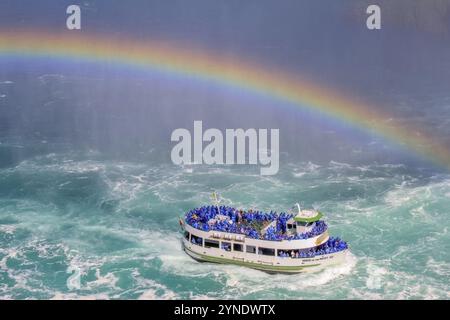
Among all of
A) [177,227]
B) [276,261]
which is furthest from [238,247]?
[177,227]

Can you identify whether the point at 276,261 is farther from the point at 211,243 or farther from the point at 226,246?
the point at 211,243

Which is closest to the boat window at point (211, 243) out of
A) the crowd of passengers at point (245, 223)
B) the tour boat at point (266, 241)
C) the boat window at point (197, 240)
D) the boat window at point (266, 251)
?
the tour boat at point (266, 241)

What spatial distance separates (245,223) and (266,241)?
17.5ft

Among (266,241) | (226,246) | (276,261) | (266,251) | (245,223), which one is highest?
(245,223)

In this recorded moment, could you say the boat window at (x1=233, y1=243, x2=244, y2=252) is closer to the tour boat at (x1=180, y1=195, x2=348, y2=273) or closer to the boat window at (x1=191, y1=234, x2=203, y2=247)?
the tour boat at (x1=180, y1=195, x2=348, y2=273)

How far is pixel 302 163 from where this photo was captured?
134 metres

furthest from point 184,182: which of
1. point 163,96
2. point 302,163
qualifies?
point 163,96

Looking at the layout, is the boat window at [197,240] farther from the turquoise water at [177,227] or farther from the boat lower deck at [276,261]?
the turquoise water at [177,227]

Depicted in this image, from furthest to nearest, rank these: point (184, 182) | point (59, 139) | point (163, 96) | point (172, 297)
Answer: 1. point (163, 96)
2. point (59, 139)
3. point (184, 182)
4. point (172, 297)

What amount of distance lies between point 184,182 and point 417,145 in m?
43.0

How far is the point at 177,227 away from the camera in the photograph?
356 ft

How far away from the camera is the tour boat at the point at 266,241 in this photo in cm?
9238

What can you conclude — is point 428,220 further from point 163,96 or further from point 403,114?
point 163,96

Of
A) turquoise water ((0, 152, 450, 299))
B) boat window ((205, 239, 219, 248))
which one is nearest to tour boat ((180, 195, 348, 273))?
boat window ((205, 239, 219, 248))
